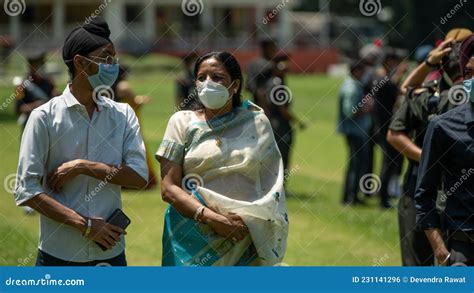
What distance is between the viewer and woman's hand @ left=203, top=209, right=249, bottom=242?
505cm

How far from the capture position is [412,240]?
6285 mm

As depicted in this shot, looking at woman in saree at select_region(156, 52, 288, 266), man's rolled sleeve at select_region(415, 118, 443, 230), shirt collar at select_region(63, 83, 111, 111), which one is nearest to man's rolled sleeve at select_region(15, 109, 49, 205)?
shirt collar at select_region(63, 83, 111, 111)

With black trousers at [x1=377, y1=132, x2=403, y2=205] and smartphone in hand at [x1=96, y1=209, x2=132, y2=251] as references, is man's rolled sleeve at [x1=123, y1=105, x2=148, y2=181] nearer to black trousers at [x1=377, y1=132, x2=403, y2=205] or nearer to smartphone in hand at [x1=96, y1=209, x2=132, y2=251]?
smartphone in hand at [x1=96, y1=209, x2=132, y2=251]

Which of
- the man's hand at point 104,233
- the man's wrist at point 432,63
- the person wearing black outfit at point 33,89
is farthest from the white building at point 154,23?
the man's hand at point 104,233

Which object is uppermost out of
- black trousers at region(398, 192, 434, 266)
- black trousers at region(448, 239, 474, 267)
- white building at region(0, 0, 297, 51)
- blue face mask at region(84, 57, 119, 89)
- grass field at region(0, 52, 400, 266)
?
blue face mask at region(84, 57, 119, 89)

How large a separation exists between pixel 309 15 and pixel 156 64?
71.3ft

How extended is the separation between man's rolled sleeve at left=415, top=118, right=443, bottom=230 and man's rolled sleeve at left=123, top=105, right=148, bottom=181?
141 centimetres

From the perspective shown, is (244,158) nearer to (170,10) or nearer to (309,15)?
(170,10)

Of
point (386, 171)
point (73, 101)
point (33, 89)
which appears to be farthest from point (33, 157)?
point (386, 171)

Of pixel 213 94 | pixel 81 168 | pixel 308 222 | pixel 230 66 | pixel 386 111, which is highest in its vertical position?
pixel 230 66

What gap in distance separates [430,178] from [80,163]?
1.75m

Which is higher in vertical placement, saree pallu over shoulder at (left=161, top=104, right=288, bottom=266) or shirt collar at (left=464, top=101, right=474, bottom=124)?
shirt collar at (left=464, top=101, right=474, bottom=124)

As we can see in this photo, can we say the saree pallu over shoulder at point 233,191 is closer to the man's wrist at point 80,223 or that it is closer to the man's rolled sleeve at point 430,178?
the man's wrist at point 80,223

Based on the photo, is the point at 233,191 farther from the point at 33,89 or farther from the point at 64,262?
the point at 33,89
